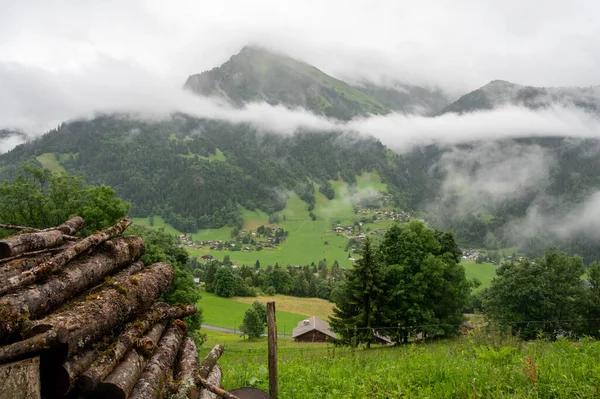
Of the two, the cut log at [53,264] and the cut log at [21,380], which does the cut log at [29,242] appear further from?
the cut log at [21,380]

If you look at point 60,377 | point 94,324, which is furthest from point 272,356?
point 60,377

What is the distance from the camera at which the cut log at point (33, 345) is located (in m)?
5.20

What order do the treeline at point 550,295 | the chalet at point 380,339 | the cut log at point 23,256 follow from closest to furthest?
the cut log at point 23,256, the chalet at point 380,339, the treeline at point 550,295

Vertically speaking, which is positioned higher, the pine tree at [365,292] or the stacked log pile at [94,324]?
the stacked log pile at [94,324]

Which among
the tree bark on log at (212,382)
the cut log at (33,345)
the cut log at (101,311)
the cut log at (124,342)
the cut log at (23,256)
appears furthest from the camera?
the cut log at (23,256)

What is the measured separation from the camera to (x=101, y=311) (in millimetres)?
7555

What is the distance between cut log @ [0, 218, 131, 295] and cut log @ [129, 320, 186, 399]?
273 cm

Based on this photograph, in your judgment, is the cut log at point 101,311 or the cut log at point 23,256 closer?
the cut log at point 101,311

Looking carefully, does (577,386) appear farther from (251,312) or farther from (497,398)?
(251,312)

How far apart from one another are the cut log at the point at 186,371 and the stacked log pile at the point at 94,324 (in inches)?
0.7

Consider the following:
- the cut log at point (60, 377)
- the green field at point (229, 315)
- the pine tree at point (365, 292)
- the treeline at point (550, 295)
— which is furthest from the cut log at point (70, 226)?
the green field at point (229, 315)

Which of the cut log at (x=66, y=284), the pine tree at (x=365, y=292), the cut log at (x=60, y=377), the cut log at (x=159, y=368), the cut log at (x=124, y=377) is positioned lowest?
the pine tree at (x=365, y=292)

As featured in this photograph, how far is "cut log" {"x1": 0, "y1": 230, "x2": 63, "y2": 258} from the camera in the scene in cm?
948

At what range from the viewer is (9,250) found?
9.47m
